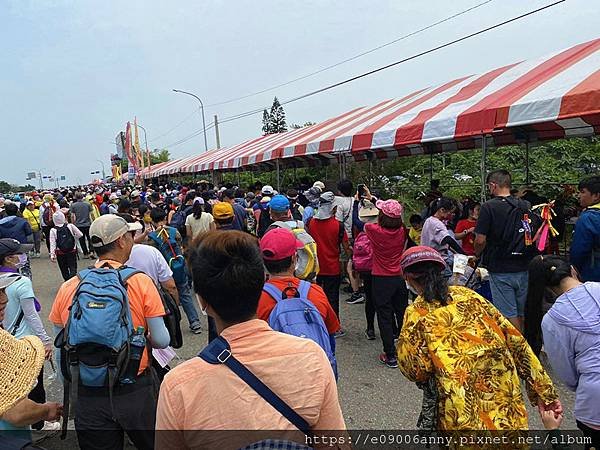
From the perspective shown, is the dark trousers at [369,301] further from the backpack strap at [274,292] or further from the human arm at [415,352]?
the human arm at [415,352]

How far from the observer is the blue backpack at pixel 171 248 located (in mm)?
5738

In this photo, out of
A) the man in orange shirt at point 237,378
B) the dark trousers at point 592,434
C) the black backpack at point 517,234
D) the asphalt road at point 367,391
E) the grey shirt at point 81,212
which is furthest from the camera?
the grey shirt at point 81,212

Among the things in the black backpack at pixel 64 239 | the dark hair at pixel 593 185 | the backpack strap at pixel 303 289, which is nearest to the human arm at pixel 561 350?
the backpack strap at pixel 303 289

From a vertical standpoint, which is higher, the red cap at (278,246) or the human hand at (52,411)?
the red cap at (278,246)

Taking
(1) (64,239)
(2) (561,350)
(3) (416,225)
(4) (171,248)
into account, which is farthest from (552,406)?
(1) (64,239)

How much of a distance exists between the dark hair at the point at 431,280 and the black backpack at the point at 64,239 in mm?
7397

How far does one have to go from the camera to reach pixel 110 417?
88.1 inches

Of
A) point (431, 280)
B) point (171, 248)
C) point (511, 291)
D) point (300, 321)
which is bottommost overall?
point (511, 291)

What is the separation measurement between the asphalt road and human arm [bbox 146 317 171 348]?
178cm

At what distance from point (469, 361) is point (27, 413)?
1.80 m

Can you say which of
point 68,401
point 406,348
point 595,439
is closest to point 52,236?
point 68,401

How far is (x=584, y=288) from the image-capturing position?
2232mm

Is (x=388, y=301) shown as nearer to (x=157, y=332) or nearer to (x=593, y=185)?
(x=593, y=185)

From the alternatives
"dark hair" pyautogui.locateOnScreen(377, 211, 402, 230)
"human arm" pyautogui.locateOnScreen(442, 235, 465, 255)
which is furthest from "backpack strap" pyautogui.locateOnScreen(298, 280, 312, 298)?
"human arm" pyautogui.locateOnScreen(442, 235, 465, 255)
